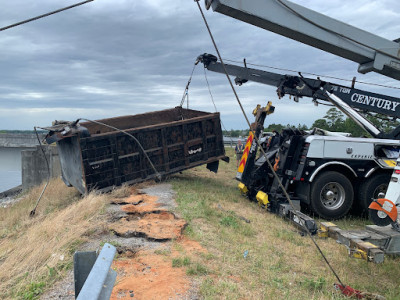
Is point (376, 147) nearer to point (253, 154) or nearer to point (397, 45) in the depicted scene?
point (253, 154)

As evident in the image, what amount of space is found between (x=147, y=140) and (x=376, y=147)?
5.51 m

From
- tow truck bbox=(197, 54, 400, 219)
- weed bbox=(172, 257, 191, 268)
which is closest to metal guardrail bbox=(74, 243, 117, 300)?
weed bbox=(172, 257, 191, 268)

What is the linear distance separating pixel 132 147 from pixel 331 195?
499 cm

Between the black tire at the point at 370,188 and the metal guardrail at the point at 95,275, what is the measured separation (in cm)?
623

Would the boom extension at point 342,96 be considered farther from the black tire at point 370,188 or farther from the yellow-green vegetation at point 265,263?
the yellow-green vegetation at point 265,263

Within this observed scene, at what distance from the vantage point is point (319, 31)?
418 centimetres

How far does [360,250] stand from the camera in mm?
3555

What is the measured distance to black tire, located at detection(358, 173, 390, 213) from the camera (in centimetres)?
686

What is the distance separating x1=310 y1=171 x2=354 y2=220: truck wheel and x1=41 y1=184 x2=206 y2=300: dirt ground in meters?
2.87

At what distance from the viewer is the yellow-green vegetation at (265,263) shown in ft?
11.2

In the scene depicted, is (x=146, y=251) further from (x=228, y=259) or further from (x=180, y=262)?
(x=228, y=259)

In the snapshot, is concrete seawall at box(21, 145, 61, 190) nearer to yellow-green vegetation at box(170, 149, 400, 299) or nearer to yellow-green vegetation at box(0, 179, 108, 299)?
yellow-green vegetation at box(0, 179, 108, 299)

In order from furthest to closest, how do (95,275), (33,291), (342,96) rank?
(342,96) < (33,291) < (95,275)

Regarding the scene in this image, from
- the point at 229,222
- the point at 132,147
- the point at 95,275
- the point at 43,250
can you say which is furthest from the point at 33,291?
the point at 132,147
